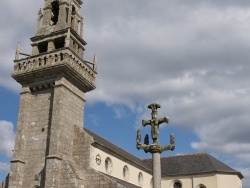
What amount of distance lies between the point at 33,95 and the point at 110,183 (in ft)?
24.2

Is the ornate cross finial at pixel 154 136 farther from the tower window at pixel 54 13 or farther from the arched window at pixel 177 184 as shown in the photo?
the arched window at pixel 177 184

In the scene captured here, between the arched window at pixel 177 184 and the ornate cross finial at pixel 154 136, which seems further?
the arched window at pixel 177 184

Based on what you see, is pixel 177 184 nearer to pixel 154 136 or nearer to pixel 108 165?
pixel 108 165

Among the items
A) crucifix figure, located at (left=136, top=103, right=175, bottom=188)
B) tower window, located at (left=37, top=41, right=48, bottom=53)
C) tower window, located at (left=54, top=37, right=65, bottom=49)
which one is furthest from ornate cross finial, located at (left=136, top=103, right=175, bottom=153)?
tower window, located at (left=37, top=41, right=48, bottom=53)

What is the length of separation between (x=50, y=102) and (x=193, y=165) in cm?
1735

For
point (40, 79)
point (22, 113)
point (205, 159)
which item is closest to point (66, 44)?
point (40, 79)

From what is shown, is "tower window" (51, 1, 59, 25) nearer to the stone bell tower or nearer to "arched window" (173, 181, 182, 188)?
the stone bell tower

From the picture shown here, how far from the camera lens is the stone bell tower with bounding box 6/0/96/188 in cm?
1958

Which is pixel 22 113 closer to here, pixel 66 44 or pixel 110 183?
pixel 66 44

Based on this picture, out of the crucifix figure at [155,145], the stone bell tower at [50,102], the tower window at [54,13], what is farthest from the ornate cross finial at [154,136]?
the tower window at [54,13]

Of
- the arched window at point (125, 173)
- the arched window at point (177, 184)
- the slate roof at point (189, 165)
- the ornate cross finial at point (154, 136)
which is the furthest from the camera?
the arched window at point (177, 184)

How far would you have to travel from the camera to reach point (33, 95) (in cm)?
2198

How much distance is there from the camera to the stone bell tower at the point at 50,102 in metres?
19.6

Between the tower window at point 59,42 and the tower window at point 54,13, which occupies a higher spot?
the tower window at point 54,13
